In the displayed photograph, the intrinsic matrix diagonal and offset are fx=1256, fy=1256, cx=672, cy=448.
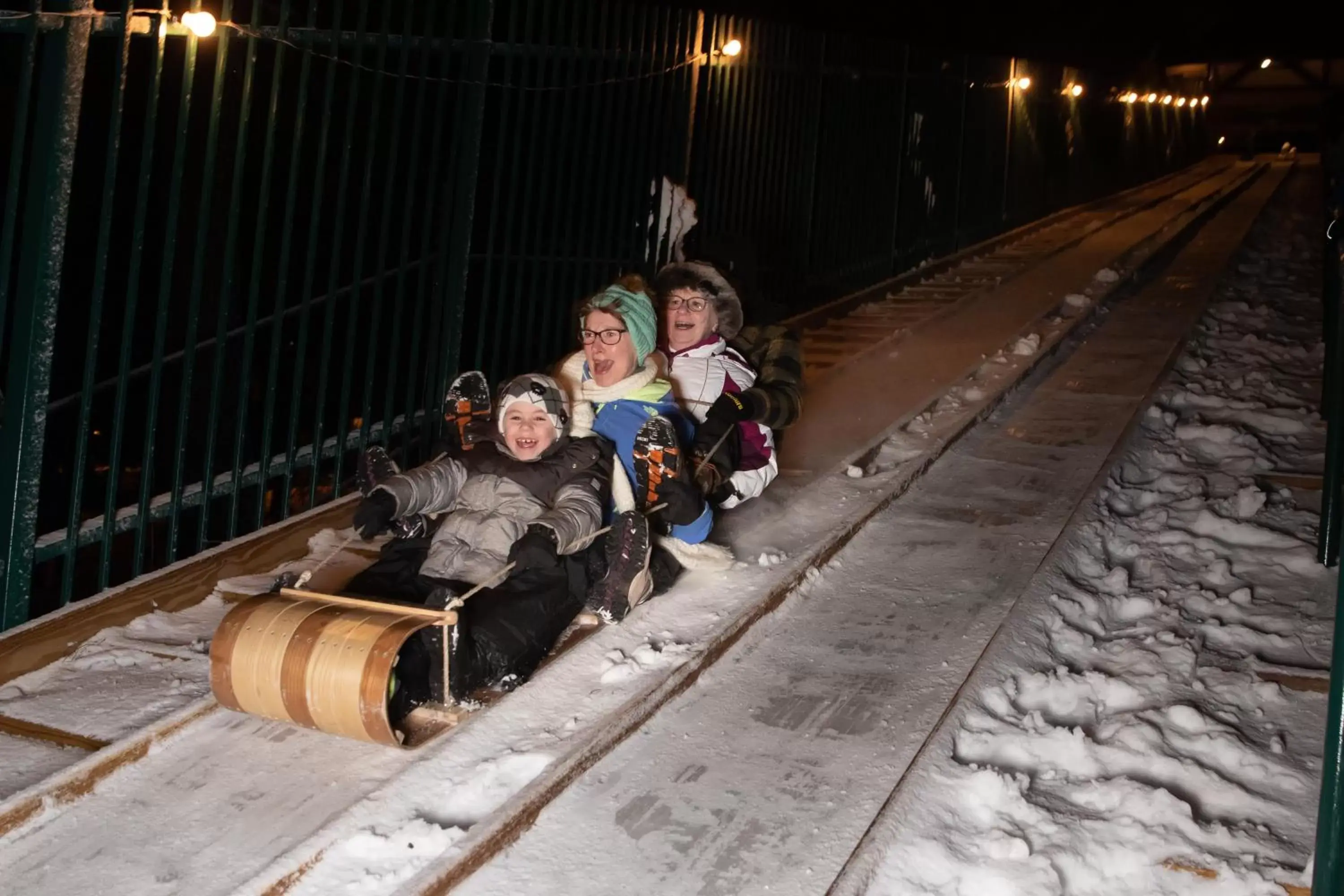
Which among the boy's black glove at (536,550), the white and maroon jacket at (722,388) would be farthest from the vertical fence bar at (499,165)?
the boy's black glove at (536,550)

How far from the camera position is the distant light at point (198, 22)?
14.2ft

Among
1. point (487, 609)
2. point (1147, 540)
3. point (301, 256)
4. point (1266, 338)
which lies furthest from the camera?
point (301, 256)

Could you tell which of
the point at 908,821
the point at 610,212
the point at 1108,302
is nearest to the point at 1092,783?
the point at 908,821

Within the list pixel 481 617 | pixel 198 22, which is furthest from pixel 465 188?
pixel 481 617

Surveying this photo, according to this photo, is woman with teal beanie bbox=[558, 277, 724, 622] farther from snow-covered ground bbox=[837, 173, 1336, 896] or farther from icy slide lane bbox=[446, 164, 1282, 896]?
snow-covered ground bbox=[837, 173, 1336, 896]

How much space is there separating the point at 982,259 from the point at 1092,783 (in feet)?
34.7

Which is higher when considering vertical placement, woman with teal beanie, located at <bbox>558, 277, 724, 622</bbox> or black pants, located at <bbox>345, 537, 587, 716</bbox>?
woman with teal beanie, located at <bbox>558, 277, 724, 622</bbox>

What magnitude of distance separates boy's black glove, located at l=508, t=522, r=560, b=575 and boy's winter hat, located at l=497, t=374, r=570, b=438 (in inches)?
20.2

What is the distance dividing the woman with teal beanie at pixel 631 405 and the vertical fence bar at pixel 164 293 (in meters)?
1.48

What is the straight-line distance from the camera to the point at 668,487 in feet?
14.3

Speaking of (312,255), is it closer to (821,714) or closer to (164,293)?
(164,293)

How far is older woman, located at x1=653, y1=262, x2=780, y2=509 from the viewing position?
5.26m

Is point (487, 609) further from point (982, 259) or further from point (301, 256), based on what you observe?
point (982, 259)

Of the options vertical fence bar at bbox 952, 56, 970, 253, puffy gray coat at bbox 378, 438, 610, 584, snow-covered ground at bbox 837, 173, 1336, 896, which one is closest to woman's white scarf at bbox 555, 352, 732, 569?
puffy gray coat at bbox 378, 438, 610, 584
